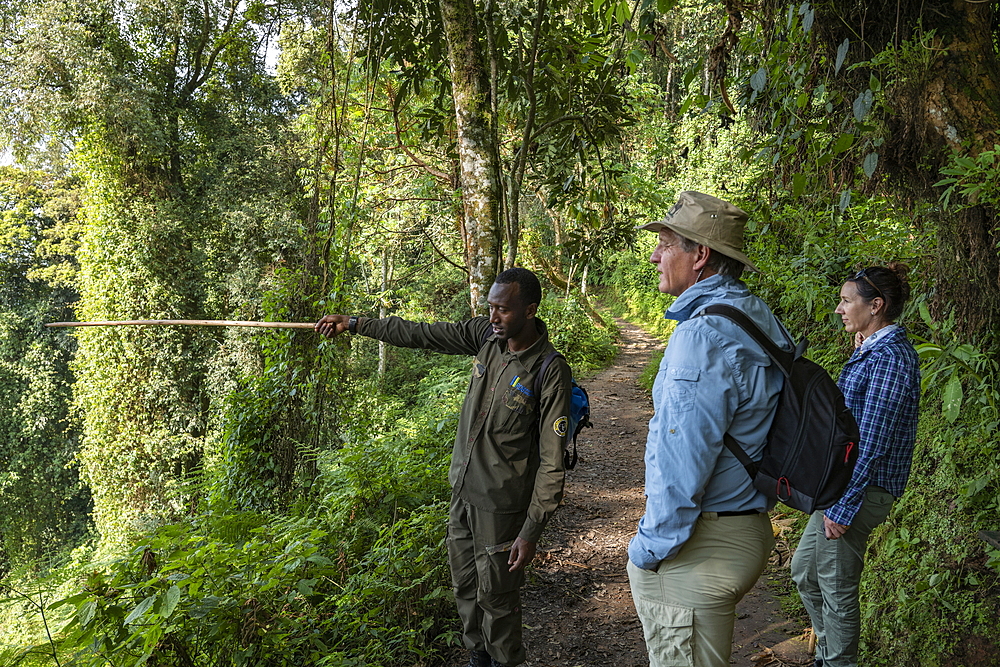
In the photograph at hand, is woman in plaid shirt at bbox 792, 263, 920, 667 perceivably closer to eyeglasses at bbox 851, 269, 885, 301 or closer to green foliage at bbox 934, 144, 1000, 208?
eyeglasses at bbox 851, 269, 885, 301

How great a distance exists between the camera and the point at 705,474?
1.84 metres

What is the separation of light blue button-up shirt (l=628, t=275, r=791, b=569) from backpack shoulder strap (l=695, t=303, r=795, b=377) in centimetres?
2

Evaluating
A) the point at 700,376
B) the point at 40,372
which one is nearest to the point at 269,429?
the point at 700,376

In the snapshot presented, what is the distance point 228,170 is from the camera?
16.4m

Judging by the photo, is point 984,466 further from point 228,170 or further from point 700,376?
point 228,170

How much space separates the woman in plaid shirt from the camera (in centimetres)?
266

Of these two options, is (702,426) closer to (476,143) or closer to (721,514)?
(721,514)

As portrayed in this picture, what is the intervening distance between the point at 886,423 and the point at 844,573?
68 centimetres

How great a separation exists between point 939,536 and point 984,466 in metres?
0.44

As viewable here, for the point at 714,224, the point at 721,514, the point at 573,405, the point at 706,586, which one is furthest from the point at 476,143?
the point at 706,586

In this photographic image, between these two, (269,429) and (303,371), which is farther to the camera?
(269,429)

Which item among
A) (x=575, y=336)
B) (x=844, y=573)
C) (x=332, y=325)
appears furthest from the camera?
(x=575, y=336)

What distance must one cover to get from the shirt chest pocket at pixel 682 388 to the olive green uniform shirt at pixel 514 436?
1.08 metres

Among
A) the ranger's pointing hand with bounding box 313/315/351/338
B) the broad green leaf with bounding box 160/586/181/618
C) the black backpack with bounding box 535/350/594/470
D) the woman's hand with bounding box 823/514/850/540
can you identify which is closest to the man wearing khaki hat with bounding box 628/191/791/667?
the woman's hand with bounding box 823/514/850/540
